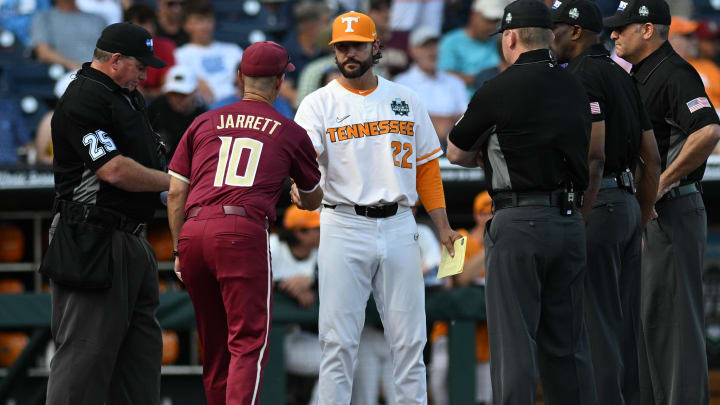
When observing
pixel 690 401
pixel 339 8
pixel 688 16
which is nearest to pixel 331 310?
pixel 690 401

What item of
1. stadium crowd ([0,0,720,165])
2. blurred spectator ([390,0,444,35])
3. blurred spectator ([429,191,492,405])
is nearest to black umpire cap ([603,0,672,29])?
blurred spectator ([429,191,492,405])

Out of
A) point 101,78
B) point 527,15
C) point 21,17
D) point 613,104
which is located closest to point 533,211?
point 613,104

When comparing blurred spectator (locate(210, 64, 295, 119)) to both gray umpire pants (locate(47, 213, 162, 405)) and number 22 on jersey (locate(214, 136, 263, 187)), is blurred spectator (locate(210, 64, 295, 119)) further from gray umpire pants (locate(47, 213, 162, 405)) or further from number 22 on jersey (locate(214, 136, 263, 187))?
number 22 on jersey (locate(214, 136, 263, 187))

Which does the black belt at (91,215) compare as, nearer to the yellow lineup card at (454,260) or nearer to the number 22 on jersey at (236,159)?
the number 22 on jersey at (236,159)

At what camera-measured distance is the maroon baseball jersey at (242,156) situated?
4.76 meters

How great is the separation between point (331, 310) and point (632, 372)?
1.50 meters

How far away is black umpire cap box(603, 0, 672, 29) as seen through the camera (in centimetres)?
546

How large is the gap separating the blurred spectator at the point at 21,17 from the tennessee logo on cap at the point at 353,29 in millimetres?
5793

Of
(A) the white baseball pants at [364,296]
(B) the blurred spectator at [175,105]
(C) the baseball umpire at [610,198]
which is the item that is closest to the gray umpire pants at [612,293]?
(C) the baseball umpire at [610,198]

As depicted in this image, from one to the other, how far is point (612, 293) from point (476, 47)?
5334 millimetres

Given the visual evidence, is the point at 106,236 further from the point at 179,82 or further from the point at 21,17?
the point at 21,17

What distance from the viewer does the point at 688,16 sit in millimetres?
10961

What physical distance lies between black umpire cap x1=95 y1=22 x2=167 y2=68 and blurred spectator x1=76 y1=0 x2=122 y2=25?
502 centimetres

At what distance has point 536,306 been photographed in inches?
187
